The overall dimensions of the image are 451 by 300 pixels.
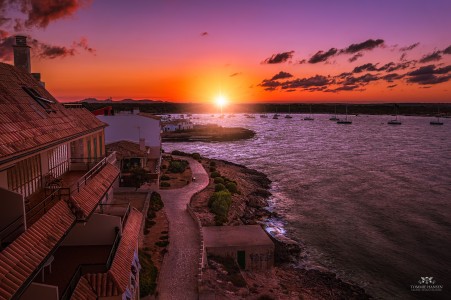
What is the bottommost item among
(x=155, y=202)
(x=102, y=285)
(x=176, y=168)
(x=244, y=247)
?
(x=244, y=247)

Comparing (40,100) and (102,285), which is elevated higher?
(40,100)

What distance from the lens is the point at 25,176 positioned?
1330 cm

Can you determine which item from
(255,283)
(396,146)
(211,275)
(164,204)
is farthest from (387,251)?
(396,146)

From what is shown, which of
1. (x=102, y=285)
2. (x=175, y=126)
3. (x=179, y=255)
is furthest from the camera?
(x=175, y=126)

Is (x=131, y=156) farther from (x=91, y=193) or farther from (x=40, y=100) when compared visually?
(x=91, y=193)

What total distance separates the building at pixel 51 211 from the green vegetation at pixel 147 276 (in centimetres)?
267

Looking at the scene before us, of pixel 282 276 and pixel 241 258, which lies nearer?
pixel 241 258

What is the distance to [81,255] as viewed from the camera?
52.4 ft

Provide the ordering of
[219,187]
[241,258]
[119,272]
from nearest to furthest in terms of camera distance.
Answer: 1. [119,272]
2. [241,258]
3. [219,187]

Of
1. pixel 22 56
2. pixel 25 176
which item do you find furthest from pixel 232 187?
pixel 25 176

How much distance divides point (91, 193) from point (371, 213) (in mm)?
43339

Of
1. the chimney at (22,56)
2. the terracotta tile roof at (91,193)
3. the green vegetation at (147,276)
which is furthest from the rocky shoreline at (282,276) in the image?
Result: the chimney at (22,56)

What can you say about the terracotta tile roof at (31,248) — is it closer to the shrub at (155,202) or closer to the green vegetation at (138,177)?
the shrub at (155,202)

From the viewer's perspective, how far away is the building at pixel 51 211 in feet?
31.2
